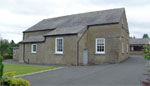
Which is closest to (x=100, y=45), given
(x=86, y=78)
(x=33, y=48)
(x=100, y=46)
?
(x=100, y=46)

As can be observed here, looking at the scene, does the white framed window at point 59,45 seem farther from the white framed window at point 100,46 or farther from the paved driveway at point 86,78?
the paved driveway at point 86,78

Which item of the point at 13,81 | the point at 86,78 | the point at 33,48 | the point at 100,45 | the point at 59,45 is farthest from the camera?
the point at 33,48

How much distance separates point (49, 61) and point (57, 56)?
172 cm

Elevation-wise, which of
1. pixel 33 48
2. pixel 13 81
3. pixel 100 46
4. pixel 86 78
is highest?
pixel 100 46

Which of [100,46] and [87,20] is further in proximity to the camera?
[87,20]

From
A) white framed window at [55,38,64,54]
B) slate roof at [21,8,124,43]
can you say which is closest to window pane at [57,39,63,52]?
white framed window at [55,38,64,54]

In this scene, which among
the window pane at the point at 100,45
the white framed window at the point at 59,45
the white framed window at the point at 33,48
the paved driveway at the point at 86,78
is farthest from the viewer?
the white framed window at the point at 33,48

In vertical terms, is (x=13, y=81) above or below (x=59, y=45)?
below

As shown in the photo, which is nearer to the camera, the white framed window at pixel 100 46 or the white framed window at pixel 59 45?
the white framed window at pixel 100 46

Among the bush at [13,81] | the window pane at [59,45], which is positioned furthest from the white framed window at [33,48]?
the bush at [13,81]

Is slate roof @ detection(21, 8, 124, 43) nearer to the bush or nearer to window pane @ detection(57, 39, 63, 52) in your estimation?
window pane @ detection(57, 39, 63, 52)

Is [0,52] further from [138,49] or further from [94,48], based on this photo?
[138,49]

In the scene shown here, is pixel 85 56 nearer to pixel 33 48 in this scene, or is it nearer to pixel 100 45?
pixel 100 45

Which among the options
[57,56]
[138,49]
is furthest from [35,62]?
[138,49]
